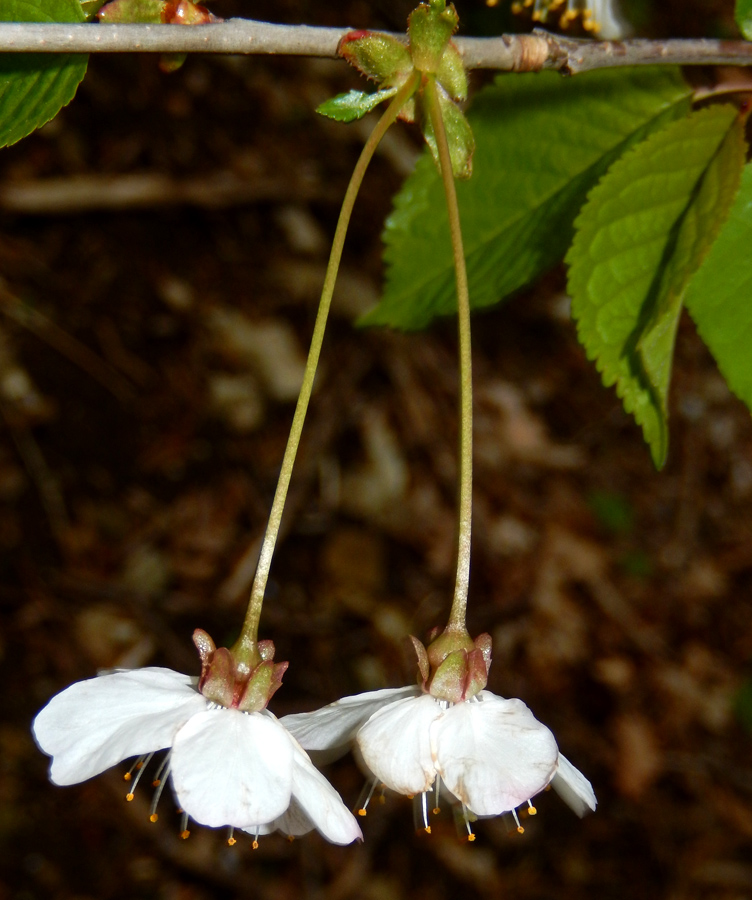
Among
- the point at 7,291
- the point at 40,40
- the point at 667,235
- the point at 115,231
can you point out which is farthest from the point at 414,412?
the point at 40,40

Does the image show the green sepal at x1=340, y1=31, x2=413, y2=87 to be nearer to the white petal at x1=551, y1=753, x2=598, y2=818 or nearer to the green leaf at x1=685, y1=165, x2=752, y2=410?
the green leaf at x1=685, y1=165, x2=752, y2=410

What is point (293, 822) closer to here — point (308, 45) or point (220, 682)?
point (220, 682)

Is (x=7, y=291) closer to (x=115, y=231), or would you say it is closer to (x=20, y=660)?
(x=115, y=231)

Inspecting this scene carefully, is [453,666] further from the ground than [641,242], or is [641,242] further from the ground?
[641,242]

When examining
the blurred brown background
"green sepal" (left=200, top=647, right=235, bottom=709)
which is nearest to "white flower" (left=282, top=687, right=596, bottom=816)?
"green sepal" (left=200, top=647, right=235, bottom=709)

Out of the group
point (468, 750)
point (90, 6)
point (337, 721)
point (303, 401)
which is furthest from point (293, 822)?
point (90, 6)
